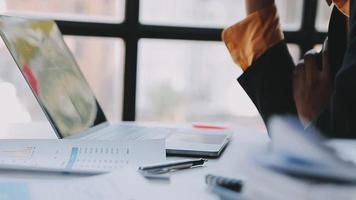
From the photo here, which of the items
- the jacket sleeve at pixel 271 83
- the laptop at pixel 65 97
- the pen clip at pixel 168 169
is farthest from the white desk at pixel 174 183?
the jacket sleeve at pixel 271 83

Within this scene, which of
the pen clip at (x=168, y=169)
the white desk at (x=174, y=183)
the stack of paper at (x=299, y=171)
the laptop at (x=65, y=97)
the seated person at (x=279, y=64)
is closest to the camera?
the stack of paper at (x=299, y=171)

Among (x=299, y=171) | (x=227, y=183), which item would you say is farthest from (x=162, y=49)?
(x=299, y=171)

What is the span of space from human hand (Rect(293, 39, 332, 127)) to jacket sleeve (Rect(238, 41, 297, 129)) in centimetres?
2

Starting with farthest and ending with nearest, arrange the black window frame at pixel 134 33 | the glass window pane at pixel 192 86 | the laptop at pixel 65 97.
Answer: the glass window pane at pixel 192 86, the black window frame at pixel 134 33, the laptop at pixel 65 97

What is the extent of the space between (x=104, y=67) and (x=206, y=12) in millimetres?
397

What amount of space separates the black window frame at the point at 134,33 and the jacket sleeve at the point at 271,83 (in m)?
0.61

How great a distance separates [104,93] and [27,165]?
0.95 metres

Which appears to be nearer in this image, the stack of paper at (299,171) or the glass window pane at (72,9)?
the stack of paper at (299,171)

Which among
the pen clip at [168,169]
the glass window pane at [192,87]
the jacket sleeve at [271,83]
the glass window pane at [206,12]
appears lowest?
the glass window pane at [192,87]

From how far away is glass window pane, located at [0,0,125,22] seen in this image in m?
1.59

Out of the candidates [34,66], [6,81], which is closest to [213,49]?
[6,81]

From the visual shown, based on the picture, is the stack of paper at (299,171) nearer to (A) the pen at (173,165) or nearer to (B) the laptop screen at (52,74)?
(A) the pen at (173,165)

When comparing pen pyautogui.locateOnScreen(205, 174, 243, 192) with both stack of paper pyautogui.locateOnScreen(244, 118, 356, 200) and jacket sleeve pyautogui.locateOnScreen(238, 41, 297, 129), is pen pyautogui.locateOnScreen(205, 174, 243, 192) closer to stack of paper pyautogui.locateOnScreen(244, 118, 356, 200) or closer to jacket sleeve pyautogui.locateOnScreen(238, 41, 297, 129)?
stack of paper pyautogui.locateOnScreen(244, 118, 356, 200)

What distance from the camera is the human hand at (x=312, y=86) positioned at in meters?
0.97
